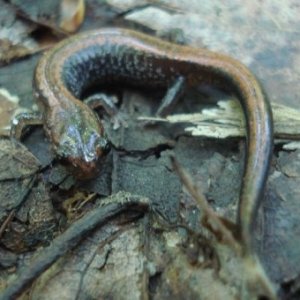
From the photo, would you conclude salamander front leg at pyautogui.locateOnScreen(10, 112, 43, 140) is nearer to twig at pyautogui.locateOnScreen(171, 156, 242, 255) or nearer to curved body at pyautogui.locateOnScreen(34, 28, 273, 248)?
curved body at pyautogui.locateOnScreen(34, 28, 273, 248)

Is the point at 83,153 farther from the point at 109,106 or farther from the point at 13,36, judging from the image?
the point at 13,36

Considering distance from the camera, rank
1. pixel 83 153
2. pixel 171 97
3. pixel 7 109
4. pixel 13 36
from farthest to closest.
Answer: pixel 13 36 → pixel 171 97 → pixel 7 109 → pixel 83 153

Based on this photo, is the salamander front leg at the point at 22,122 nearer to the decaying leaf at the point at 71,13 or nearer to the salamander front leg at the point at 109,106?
the salamander front leg at the point at 109,106

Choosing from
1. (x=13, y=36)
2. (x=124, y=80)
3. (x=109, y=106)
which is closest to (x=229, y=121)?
(x=109, y=106)

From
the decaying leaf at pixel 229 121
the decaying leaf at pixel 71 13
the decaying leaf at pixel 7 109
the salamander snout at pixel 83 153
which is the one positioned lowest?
the decaying leaf at pixel 7 109

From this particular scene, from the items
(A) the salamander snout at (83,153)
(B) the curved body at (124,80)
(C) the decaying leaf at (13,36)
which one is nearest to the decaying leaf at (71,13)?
(B) the curved body at (124,80)

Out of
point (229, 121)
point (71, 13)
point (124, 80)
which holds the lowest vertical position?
point (124, 80)

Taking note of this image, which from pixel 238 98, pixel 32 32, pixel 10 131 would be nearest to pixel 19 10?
pixel 32 32

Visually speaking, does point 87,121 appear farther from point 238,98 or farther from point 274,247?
point 274,247
